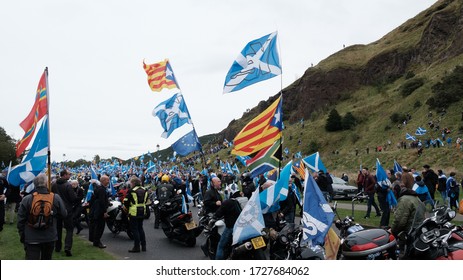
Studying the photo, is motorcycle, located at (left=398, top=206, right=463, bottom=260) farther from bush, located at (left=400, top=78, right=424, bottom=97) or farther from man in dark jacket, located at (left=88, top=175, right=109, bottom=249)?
bush, located at (left=400, top=78, right=424, bottom=97)

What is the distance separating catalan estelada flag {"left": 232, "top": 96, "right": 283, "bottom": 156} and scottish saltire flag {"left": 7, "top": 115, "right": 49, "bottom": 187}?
151 inches

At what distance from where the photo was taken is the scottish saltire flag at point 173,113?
14.3 m

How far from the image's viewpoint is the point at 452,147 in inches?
1345

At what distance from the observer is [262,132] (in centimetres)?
942

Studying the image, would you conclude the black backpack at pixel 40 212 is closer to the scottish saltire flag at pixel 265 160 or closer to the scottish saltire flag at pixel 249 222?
the scottish saltire flag at pixel 249 222

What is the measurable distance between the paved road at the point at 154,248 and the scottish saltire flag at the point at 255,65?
3.84 metres

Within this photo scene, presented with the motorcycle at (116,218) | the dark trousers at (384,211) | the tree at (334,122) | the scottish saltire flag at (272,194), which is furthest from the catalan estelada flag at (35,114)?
the tree at (334,122)

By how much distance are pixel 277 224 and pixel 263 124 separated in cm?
221

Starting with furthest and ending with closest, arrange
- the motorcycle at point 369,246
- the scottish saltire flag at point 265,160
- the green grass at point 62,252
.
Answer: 1. the scottish saltire flag at point 265,160
2. the green grass at point 62,252
3. the motorcycle at point 369,246

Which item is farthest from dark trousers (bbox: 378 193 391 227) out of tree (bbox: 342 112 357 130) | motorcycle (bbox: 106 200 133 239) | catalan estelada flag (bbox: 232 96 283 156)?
tree (bbox: 342 112 357 130)

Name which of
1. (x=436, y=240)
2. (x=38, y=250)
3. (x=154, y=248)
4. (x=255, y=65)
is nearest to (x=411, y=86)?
(x=255, y=65)

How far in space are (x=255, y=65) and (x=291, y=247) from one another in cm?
528

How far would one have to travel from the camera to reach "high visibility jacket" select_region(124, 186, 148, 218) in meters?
9.48
